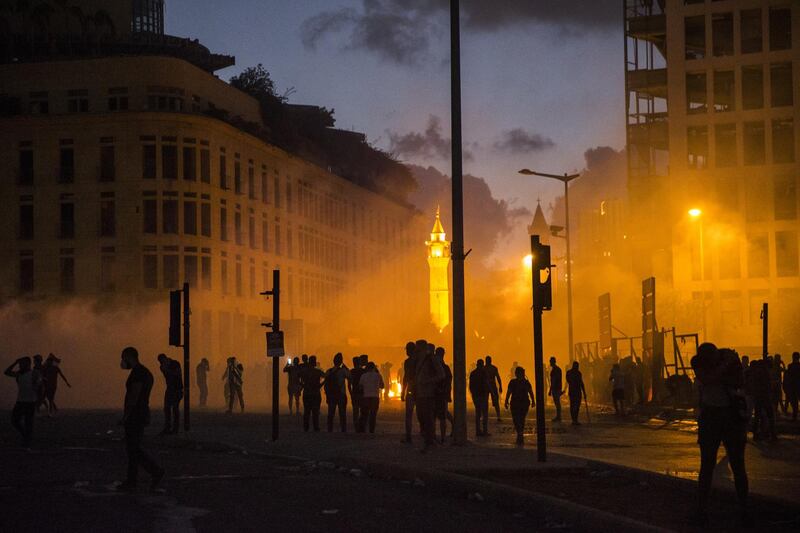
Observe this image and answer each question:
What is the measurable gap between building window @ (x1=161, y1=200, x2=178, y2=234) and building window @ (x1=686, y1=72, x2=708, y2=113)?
1320 inches

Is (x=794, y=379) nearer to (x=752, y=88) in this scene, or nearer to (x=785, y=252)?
(x=785, y=252)

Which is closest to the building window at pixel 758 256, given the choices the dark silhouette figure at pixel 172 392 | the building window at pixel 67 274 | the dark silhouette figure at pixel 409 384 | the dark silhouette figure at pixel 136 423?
the building window at pixel 67 274

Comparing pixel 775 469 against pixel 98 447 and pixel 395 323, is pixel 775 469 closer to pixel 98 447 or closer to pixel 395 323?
pixel 98 447

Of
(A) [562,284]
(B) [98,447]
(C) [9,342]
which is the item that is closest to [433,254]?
(A) [562,284]

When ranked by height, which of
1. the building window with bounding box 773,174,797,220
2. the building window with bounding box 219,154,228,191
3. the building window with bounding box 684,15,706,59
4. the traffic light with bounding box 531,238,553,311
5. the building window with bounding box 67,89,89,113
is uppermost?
the building window with bounding box 684,15,706,59

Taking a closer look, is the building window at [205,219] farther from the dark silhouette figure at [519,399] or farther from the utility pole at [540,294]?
the utility pole at [540,294]

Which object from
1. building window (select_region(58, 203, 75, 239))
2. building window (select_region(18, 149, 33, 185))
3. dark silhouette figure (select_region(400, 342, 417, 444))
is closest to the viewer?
dark silhouette figure (select_region(400, 342, 417, 444))

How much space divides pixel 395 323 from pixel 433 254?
1234 inches

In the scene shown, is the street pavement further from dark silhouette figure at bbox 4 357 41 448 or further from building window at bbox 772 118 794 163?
building window at bbox 772 118 794 163

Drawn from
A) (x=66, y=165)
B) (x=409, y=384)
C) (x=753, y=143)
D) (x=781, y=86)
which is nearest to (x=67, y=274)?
(x=66, y=165)

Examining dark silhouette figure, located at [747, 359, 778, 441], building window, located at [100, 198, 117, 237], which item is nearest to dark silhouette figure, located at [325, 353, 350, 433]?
dark silhouette figure, located at [747, 359, 778, 441]

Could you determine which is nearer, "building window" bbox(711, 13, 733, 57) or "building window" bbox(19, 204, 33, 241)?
"building window" bbox(19, 204, 33, 241)

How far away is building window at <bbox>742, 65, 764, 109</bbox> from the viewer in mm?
83312

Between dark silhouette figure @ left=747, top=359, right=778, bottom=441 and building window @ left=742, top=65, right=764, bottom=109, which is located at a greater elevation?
building window @ left=742, top=65, right=764, bottom=109
